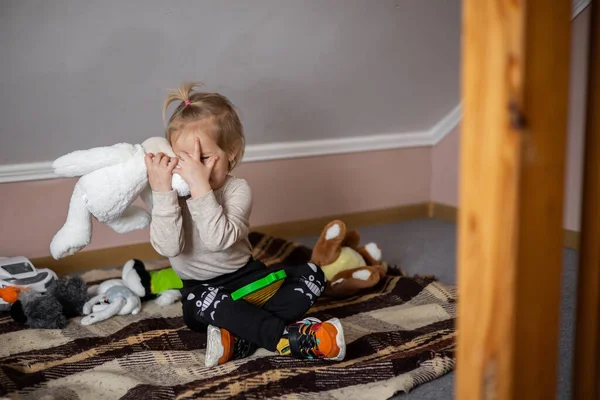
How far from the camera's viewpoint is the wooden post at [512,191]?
1.85 ft

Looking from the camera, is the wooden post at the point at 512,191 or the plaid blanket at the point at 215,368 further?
the plaid blanket at the point at 215,368

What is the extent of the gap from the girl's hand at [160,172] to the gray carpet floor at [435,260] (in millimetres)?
638

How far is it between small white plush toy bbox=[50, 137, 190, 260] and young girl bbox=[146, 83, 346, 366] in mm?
31

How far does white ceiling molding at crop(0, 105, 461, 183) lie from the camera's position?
1935 mm

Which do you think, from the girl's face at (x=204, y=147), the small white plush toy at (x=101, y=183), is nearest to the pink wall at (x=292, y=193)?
the small white plush toy at (x=101, y=183)

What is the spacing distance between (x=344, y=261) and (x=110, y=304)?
666 millimetres

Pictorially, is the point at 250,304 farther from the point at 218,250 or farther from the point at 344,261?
the point at 344,261

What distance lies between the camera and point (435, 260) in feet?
6.88

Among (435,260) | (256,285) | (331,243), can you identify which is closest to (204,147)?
(256,285)

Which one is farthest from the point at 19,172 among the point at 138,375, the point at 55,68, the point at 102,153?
the point at 138,375

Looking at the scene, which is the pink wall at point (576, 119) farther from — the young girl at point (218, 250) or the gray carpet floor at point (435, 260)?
the young girl at point (218, 250)

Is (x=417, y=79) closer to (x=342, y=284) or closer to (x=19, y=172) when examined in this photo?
(x=342, y=284)

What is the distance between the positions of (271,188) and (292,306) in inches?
42.5

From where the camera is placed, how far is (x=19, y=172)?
6.31 ft
